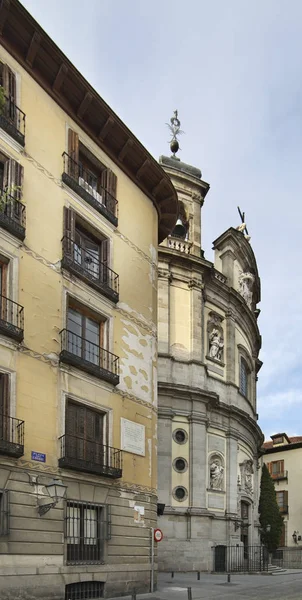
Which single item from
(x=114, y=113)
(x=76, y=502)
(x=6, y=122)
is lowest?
(x=76, y=502)

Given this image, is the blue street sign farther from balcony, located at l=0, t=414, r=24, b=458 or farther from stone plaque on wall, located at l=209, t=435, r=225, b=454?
stone plaque on wall, located at l=209, t=435, r=225, b=454

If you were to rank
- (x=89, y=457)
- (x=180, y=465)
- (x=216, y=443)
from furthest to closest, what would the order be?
1. (x=216, y=443)
2. (x=180, y=465)
3. (x=89, y=457)

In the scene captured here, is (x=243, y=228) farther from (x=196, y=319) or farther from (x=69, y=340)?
(x=69, y=340)

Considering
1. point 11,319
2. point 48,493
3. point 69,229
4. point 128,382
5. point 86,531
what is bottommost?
point 86,531

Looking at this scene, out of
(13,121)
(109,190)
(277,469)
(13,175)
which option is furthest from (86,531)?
(277,469)

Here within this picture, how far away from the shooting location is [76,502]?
21594mm

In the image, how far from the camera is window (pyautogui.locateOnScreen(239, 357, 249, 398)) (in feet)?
160

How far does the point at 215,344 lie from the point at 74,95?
891 inches

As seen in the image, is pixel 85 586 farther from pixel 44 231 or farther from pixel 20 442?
pixel 44 231

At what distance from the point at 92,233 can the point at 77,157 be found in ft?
8.39

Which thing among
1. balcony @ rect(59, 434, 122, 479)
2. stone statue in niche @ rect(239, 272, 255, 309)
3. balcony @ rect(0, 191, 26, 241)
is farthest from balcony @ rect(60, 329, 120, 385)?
stone statue in niche @ rect(239, 272, 255, 309)

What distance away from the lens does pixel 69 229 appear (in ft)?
76.6

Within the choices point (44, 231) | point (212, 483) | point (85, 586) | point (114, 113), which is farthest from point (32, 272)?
point (212, 483)

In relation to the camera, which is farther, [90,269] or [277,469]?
[277,469]
